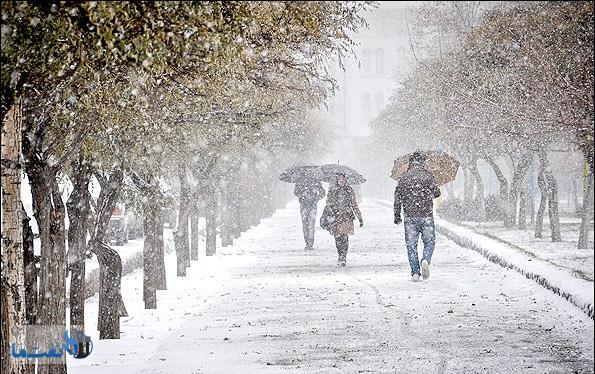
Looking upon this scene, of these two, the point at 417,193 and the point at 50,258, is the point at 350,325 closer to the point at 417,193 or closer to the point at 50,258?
the point at 50,258

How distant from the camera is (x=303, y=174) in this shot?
26.7 m

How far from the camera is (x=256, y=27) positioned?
344 inches

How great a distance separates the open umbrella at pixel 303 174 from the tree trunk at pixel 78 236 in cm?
1651

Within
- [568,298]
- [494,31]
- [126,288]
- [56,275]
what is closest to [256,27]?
[56,275]

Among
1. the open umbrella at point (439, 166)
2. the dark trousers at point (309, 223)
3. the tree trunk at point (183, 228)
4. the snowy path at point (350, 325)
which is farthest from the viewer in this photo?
the dark trousers at point (309, 223)

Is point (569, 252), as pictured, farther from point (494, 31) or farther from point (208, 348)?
point (208, 348)

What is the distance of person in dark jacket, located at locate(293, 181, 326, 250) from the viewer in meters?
24.8

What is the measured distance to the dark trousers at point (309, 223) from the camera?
2472cm

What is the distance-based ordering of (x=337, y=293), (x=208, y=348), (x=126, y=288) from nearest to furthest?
1. (x=208, y=348)
2. (x=337, y=293)
3. (x=126, y=288)

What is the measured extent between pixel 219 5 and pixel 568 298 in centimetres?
799

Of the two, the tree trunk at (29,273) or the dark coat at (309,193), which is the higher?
the dark coat at (309,193)

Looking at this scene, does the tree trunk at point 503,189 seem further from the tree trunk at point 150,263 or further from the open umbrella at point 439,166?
the tree trunk at point 150,263

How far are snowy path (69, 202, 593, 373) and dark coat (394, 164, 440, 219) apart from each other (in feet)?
3.84

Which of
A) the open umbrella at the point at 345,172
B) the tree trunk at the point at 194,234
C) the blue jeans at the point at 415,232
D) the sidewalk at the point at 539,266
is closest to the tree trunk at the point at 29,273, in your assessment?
the sidewalk at the point at 539,266
